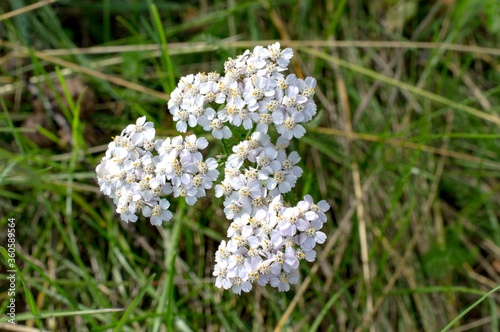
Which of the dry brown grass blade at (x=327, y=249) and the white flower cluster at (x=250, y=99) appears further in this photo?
the dry brown grass blade at (x=327, y=249)

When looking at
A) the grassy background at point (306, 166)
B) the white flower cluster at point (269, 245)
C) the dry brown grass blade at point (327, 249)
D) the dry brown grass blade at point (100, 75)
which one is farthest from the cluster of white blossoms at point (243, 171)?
the dry brown grass blade at point (100, 75)

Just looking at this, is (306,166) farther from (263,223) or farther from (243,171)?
(263,223)

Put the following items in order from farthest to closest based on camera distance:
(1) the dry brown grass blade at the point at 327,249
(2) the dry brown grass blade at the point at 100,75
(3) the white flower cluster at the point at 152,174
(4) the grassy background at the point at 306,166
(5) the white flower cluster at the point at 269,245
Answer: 1. (2) the dry brown grass blade at the point at 100,75
2. (4) the grassy background at the point at 306,166
3. (1) the dry brown grass blade at the point at 327,249
4. (3) the white flower cluster at the point at 152,174
5. (5) the white flower cluster at the point at 269,245

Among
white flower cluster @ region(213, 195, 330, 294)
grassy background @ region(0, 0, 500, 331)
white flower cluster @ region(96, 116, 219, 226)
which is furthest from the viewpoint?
grassy background @ region(0, 0, 500, 331)

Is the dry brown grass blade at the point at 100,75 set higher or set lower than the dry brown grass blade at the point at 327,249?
higher

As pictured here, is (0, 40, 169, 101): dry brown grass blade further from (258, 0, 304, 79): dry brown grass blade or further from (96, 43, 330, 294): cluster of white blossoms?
(96, 43, 330, 294): cluster of white blossoms

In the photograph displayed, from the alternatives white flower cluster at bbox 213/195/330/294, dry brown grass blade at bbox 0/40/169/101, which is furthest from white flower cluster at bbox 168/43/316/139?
dry brown grass blade at bbox 0/40/169/101

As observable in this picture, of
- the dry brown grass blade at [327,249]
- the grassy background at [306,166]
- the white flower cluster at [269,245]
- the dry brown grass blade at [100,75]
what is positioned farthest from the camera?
the dry brown grass blade at [100,75]

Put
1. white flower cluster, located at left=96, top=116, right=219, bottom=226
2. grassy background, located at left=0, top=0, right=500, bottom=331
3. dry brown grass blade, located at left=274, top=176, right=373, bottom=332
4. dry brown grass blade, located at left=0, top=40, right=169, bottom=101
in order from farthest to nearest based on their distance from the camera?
dry brown grass blade, located at left=0, top=40, right=169, bottom=101, grassy background, located at left=0, top=0, right=500, bottom=331, dry brown grass blade, located at left=274, top=176, right=373, bottom=332, white flower cluster, located at left=96, top=116, right=219, bottom=226

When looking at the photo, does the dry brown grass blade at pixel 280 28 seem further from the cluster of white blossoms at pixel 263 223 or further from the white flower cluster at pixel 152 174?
the white flower cluster at pixel 152 174
